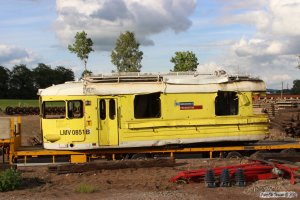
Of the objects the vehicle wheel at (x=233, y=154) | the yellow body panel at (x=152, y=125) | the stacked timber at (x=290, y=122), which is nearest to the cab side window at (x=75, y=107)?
the yellow body panel at (x=152, y=125)

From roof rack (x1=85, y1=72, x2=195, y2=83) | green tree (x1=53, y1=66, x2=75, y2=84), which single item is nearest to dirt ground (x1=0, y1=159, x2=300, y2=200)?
roof rack (x1=85, y1=72, x2=195, y2=83)

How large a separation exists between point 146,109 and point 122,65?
159ft

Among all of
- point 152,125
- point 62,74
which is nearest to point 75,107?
point 152,125

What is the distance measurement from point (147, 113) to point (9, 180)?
584cm

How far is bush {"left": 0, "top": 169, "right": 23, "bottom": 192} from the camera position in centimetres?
1196

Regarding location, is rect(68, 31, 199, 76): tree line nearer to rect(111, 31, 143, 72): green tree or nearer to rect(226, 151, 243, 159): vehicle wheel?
rect(111, 31, 143, 72): green tree

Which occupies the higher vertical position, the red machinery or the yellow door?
the yellow door

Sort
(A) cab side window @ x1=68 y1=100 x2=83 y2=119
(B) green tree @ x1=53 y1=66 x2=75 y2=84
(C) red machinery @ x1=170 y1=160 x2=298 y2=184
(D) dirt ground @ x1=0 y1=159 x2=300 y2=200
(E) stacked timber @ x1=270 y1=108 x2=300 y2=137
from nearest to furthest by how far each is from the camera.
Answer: (D) dirt ground @ x1=0 y1=159 x2=300 y2=200
(C) red machinery @ x1=170 y1=160 x2=298 y2=184
(A) cab side window @ x1=68 y1=100 x2=83 y2=119
(E) stacked timber @ x1=270 y1=108 x2=300 y2=137
(B) green tree @ x1=53 y1=66 x2=75 y2=84

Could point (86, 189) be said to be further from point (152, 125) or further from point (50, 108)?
point (50, 108)

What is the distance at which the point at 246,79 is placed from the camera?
56.7 feet

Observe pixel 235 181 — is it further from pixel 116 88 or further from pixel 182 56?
pixel 182 56

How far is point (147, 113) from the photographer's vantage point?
16625 millimetres

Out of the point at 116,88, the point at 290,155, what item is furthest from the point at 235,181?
the point at 116,88

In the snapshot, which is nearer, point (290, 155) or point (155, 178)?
point (155, 178)
